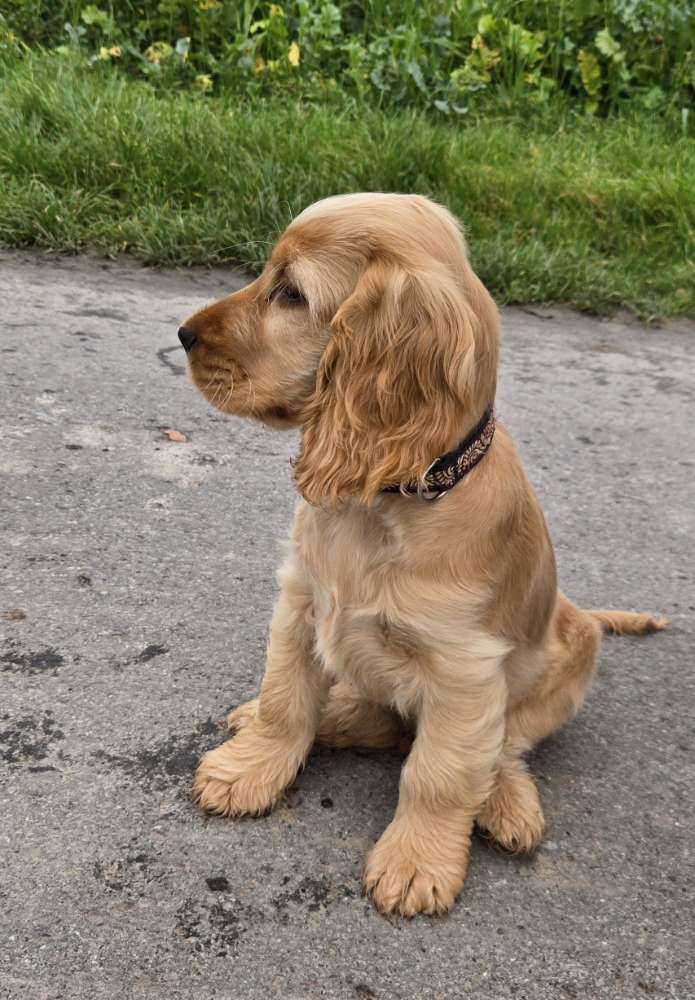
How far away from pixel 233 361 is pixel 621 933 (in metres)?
1.54

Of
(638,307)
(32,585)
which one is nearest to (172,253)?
(638,307)

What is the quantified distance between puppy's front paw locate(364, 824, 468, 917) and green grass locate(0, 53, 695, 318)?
415cm

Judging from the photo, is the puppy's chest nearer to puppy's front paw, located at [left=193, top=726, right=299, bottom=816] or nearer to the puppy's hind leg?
puppy's front paw, located at [left=193, top=726, right=299, bottom=816]

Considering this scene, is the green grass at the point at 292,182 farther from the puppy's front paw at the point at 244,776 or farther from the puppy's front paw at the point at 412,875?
the puppy's front paw at the point at 412,875

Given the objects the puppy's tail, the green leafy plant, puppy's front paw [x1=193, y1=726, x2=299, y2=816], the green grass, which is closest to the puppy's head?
puppy's front paw [x1=193, y1=726, x2=299, y2=816]

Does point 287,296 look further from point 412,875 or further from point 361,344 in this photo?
point 412,875

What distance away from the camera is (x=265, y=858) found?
2.44 meters

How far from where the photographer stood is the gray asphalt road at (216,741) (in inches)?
86.6

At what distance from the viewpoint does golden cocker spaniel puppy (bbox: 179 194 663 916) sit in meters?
2.30

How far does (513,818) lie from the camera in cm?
254

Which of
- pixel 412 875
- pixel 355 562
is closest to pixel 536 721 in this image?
pixel 412 875

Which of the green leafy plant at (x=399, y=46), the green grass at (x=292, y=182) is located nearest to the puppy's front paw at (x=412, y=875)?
the green grass at (x=292, y=182)

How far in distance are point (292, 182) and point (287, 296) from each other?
13.4 ft

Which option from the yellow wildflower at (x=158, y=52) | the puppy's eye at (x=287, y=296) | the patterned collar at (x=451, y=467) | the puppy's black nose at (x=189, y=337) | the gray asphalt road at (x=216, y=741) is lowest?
the gray asphalt road at (x=216, y=741)
